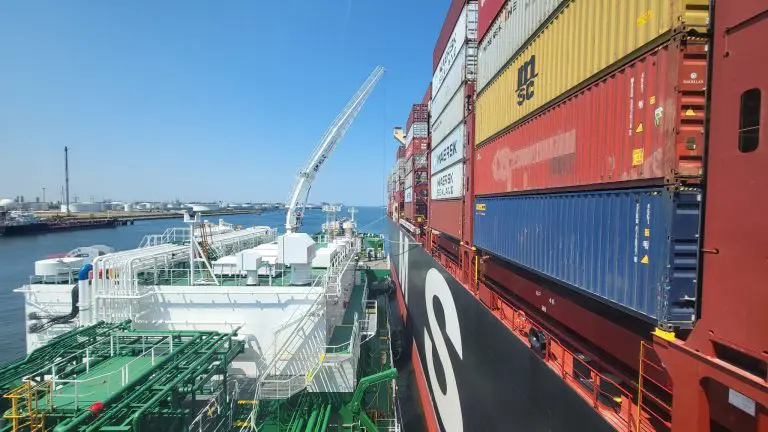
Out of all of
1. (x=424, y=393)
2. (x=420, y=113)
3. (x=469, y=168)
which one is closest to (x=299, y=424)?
(x=424, y=393)

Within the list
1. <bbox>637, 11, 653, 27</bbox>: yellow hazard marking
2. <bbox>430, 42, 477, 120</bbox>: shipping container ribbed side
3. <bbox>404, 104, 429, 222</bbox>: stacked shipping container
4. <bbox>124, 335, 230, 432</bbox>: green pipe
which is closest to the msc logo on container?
<bbox>637, 11, 653, 27</bbox>: yellow hazard marking

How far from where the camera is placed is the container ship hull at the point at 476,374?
18.9ft

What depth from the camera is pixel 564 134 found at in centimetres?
682

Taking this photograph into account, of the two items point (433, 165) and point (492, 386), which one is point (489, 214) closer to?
point (492, 386)

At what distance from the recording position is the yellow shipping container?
4414 millimetres

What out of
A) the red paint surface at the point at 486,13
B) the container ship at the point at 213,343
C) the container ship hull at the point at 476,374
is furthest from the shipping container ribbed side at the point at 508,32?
the container ship at the point at 213,343

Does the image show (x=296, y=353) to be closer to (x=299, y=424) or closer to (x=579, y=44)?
(x=299, y=424)

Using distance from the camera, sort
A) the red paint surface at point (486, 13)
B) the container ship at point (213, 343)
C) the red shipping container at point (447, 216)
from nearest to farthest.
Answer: the red paint surface at point (486, 13)
the container ship at point (213, 343)
the red shipping container at point (447, 216)

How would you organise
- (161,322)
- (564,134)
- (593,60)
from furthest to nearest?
(161,322) < (564,134) < (593,60)

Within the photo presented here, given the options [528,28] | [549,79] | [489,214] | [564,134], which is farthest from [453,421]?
[528,28]

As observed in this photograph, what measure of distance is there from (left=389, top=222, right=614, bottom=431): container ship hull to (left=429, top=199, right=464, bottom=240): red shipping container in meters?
1.56

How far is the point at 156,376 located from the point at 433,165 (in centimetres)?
1547

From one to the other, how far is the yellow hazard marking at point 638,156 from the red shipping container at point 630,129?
14 mm

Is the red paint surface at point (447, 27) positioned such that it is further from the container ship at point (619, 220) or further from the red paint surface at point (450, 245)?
the red paint surface at point (450, 245)
